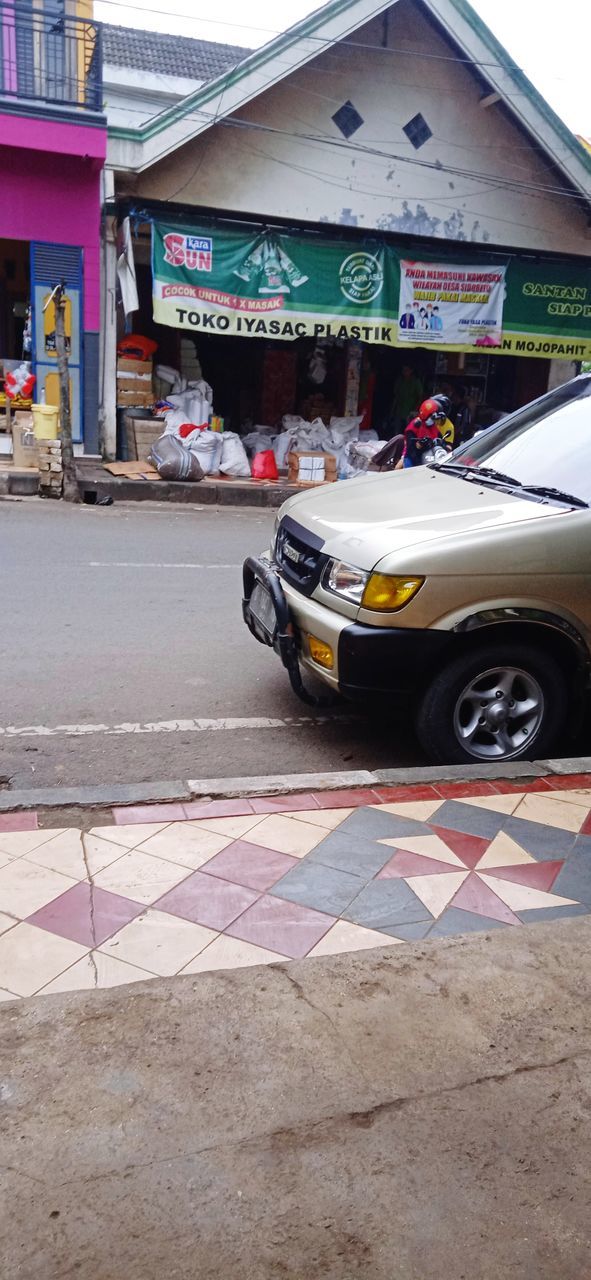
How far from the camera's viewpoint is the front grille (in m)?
4.54

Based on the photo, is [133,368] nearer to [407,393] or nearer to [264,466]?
Result: [264,466]

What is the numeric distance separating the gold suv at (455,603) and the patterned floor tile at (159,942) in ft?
4.95

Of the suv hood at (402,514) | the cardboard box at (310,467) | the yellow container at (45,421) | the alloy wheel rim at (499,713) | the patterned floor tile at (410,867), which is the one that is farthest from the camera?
the cardboard box at (310,467)

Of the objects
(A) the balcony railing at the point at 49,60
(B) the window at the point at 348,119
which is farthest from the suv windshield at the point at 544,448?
(B) the window at the point at 348,119

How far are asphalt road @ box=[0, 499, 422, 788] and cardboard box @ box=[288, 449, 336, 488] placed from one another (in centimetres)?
645

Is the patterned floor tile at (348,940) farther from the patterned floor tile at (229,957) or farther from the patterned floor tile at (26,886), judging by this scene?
the patterned floor tile at (26,886)

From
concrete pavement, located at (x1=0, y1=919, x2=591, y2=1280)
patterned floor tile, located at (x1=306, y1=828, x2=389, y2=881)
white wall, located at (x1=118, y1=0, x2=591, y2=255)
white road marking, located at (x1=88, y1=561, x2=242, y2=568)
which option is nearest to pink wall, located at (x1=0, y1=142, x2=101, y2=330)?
white wall, located at (x1=118, y1=0, x2=591, y2=255)

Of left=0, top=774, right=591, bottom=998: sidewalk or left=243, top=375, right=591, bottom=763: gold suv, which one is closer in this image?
left=0, top=774, right=591, bottom=998: sidewalk

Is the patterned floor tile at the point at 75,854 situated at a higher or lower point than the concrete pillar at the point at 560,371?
lower

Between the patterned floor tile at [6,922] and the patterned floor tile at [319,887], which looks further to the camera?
the patterned floor tile at [319,887]

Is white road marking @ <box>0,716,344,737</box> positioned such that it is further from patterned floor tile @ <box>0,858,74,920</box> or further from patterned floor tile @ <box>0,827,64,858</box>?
patterned floor tile @ <box>0,858,74,920</box>

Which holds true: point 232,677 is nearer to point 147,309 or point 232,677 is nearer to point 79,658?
point 79,658

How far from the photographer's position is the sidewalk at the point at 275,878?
9.77 feet

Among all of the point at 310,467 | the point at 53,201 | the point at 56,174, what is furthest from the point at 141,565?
the point at 56,174
